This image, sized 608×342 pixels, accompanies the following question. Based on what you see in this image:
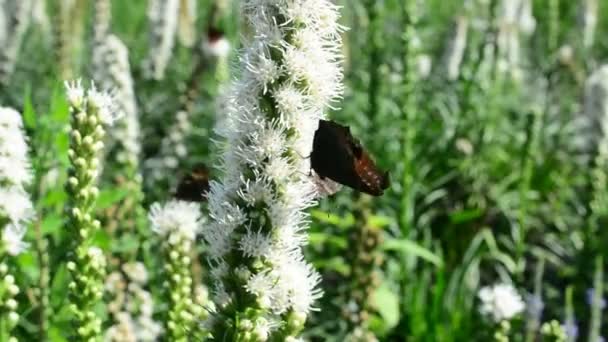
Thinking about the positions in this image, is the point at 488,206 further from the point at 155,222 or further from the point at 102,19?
the point at 155,222

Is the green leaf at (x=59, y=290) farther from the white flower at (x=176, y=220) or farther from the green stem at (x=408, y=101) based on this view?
the green stem at (x=408, y=101)

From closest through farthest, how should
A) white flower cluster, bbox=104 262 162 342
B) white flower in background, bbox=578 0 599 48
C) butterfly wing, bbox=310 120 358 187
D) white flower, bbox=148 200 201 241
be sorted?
butterfly wing, bbox=310 120 358 187
white flower, bbox=148 200 201 241
white flower cluster, bbox=104 262 162 342
white flower in background, bbox=578 0 599 48

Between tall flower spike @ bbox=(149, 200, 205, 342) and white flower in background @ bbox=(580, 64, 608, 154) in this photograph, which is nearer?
tall flower spike @ bbox=(149, 200, 205, 342)

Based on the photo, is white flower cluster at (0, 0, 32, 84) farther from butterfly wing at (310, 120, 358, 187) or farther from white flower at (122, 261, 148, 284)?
butterfly wing at (310, 120, 358, 187)

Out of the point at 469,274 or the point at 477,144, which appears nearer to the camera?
the point at 469,274

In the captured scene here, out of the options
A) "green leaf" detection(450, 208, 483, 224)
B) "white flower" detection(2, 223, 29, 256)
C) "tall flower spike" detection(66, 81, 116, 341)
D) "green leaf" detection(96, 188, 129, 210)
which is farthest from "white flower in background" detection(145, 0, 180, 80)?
"tall flower spike" detection(66, 81, 116, 341)

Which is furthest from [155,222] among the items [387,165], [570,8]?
[570,8]

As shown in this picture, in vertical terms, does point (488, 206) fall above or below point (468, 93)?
below
